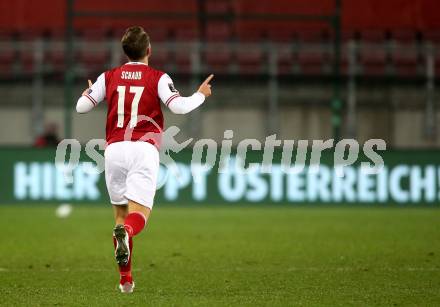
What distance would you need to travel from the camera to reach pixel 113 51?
785 inches

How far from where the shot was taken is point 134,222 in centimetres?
763

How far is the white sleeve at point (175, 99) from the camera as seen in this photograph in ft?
25.3

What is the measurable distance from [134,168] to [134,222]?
1.29ft

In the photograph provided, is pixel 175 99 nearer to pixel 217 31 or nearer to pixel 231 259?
pixel 231 259

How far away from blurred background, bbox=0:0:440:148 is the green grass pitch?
238cm

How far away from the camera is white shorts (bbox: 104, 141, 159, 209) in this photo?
25.2 feet

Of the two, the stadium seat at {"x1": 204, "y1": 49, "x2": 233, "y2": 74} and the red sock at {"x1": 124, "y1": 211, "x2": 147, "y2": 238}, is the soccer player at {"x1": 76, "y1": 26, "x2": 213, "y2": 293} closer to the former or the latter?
the red sock at {"x1": 124, "y1": 211, "x2": 147, "y2": 238}

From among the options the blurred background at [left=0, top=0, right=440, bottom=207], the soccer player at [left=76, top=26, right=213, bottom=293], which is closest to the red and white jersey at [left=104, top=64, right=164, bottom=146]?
the soccer player at [left=76, top=26, right=213, bottom=293]

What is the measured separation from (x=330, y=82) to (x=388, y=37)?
1455mm

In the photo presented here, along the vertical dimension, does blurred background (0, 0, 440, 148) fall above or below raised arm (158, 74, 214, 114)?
above

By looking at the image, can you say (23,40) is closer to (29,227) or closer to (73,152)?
(73,152)

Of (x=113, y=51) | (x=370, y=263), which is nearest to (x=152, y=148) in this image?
(x=370, y=263)

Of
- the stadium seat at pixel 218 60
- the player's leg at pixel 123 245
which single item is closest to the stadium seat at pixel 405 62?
the stadium seat at pixel 218 60

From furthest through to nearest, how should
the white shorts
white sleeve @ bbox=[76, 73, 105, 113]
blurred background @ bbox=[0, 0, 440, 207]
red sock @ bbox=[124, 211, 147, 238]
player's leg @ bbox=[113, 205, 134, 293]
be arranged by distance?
blurred background @ bbox=[0, 0, 440, 207] → white sleeve @ bbox=[76, 73, 105, 113] → the white shorts → red sock @ bbox=[124, 211, 147, 238] → player's leg @ bbox=[113, 205, 134, 293]
